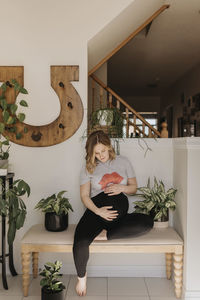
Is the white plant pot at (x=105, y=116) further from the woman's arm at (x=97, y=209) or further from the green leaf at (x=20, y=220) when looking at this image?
the green leaf at (x=20, y=220)

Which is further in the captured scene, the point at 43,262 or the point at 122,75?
the point at 122,75

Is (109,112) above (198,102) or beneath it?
beneath

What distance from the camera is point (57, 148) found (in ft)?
9.78

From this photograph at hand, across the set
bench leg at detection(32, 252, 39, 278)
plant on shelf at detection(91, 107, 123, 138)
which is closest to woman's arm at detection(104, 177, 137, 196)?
plant on shelf at detection(91, 107, 123, 138)

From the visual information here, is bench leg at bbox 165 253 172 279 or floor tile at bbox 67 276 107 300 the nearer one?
floor tile at bbox 67 276 107 300

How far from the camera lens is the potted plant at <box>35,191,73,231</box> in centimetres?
271

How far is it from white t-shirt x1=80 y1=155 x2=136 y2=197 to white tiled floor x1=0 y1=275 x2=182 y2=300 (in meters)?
0.82

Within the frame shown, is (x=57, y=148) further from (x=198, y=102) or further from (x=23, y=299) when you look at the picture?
(x=198, y=102)

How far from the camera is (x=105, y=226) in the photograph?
260 cm

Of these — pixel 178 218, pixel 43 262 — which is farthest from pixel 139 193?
pixel 43 262

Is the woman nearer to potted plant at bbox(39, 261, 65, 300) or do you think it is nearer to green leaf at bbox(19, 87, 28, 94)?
potted plant at bbox(39, 261, 65, 300)

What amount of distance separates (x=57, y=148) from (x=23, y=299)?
131 cm

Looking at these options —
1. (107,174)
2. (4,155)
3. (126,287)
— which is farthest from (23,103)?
(126,287)

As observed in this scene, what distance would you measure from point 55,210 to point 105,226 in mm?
460
